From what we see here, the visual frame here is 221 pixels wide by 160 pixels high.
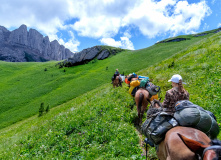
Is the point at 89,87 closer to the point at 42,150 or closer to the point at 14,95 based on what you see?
the point at 14,95

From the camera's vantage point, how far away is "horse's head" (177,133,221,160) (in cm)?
211

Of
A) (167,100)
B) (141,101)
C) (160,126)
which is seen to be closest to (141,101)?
(141,101)

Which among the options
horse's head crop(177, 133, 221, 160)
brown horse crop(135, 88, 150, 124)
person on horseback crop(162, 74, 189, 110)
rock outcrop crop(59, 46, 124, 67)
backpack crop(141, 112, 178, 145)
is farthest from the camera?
rock outcrop crop(59, 46, 124, 67)

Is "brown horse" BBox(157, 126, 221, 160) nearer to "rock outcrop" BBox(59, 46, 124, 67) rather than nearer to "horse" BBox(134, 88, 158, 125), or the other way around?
"horse" BBox(134, 88, 158, 125)

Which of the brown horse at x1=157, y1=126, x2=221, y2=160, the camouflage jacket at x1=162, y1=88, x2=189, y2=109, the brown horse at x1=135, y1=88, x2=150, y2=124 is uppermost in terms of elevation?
the camouflage jacket at x1=162, y1=88, x2=189, y2=109

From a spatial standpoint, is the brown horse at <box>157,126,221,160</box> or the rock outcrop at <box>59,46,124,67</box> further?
the rock outcrop at <box>59,46,124,67</box>

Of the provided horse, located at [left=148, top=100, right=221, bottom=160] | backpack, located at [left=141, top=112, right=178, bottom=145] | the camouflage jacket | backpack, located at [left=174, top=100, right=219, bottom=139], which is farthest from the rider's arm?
horse, located at [left=148, top=100, right=221, bottom=160]

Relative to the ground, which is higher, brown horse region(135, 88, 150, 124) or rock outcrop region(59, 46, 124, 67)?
rock outcrop region(59, 46, 124, 67)

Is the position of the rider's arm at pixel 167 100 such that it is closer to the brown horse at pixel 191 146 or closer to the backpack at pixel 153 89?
the brown horse at pixel 191 146

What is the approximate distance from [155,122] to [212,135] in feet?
4.68

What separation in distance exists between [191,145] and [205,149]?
376 mm

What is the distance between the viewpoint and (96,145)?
6.02 m

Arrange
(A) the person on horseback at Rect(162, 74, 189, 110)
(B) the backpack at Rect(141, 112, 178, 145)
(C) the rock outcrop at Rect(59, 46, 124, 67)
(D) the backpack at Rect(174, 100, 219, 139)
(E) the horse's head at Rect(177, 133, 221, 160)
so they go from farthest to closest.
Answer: (C) the rock outcrop at Rect(59, 46, 124, 67)
(A) the person on horseback at Rect(162, 74, 189, 110)
(B) the backpack at Rect(141, 112, 178, 145)
(D) the backpack at Rect(174, 100, 219, 139)
(E) the horse's head at Rect(177, 133, 221, 160)

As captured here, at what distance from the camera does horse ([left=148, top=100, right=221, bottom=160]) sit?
2165mm
